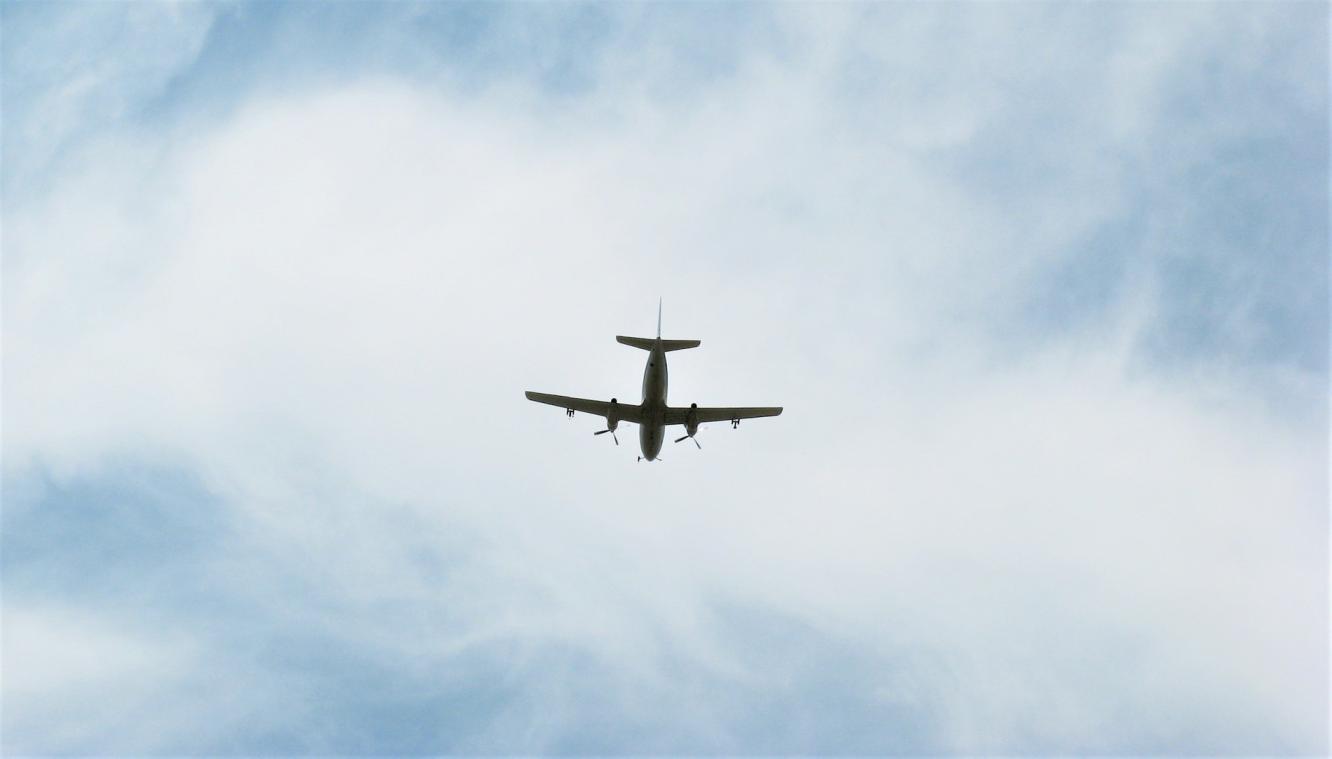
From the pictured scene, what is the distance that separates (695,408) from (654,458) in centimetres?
481

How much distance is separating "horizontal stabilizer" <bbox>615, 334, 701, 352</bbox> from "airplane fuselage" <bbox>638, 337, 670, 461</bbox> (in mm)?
568

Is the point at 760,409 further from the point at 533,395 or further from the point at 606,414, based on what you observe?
the point at 533,395

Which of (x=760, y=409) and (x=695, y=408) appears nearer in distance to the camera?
(x=695, y=408)

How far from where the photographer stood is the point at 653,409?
2441 inches

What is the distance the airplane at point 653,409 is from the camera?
60438mm

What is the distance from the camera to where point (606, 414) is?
65188 mm

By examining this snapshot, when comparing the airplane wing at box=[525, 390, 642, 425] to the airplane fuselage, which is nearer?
the airplane fuselage

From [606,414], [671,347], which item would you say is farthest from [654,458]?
[671,347]

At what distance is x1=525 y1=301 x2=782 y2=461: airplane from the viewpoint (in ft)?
198

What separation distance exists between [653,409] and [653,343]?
15.1 ft

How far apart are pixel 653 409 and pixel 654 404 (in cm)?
52

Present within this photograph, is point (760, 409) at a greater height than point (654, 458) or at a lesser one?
greater

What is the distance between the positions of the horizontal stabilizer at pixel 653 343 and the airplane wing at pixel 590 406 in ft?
14.1

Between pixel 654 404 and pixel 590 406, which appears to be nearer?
pixel 654 404
